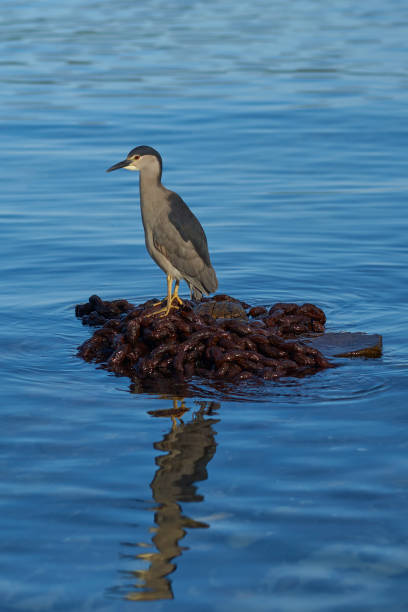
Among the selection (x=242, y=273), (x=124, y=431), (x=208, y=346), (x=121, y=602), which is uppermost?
(x=242, y=273)

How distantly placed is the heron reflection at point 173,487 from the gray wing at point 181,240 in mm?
1980

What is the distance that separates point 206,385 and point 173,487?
232cm

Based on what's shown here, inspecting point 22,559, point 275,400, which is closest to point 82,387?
point 275,400

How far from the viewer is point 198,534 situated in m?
7.02

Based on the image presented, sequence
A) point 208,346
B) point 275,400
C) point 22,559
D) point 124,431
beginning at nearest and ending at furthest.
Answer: point 22,559 → point 124,431 → point 275,400 → point 208,346

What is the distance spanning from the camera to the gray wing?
429 inches

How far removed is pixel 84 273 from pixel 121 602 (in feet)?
26.9

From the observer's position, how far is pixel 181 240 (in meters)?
10.9

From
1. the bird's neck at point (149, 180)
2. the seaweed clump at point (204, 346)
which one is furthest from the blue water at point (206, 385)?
the bird's neck at point (149, 180)

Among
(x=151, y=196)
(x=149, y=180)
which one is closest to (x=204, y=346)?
(x=151, y=196)

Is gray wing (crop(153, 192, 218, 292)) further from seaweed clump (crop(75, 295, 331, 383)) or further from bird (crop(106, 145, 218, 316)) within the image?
Answer: seaweed clump (crop(75, 295, 331, 383))

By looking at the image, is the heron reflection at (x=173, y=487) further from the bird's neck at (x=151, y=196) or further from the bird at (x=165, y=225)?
the bird's neck at (x=151, y=196)

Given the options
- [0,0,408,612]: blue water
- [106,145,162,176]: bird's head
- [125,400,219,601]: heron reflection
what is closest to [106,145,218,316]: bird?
[106,145,162,176]: bird's head

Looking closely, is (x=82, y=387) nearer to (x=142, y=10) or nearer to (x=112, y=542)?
(x=112, y=542)
